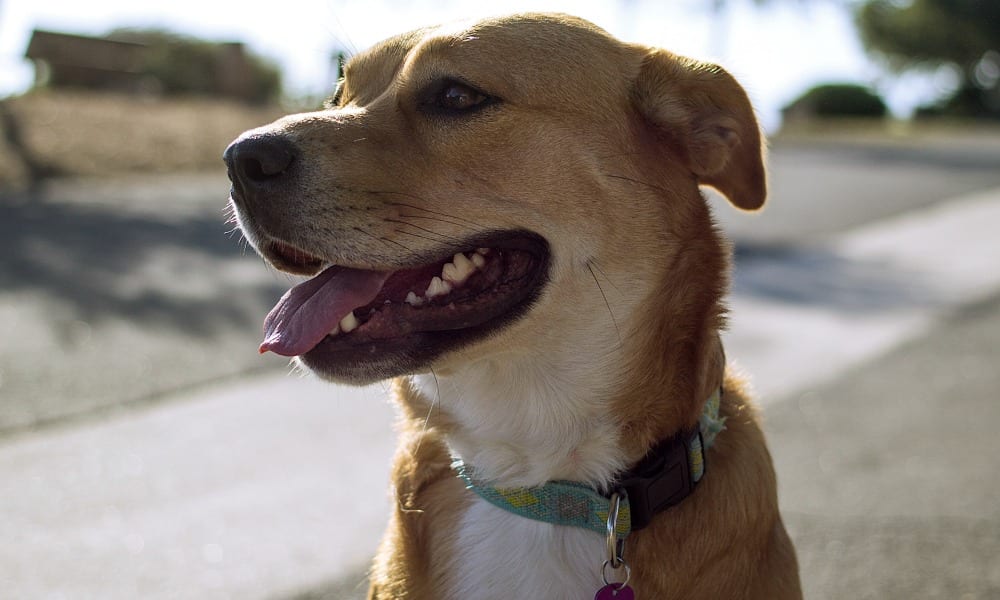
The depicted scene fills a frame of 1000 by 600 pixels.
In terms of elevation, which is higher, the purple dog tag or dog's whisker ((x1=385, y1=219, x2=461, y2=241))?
dog's whisker ((x1=385, y1=219, x2=461, y2=241))

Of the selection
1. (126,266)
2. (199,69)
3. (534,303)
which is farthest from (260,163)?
(199,69)

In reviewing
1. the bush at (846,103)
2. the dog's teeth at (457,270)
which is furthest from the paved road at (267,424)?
the bush at (846,103)

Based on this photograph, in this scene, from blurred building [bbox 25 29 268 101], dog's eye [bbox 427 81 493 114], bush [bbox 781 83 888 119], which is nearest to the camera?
dog's eye [bbox 427 81 493 114]

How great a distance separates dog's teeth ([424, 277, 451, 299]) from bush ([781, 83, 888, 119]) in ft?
131

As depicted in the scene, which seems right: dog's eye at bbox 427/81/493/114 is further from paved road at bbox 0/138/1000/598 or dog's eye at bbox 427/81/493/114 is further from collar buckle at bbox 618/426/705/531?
paved road at bbox 0/138/1000/598

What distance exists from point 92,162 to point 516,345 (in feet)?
35.9

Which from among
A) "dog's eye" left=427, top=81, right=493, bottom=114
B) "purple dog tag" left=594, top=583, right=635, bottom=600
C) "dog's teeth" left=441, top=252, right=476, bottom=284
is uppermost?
"dog's eye" left=427, top=81, right=493, bottom=114

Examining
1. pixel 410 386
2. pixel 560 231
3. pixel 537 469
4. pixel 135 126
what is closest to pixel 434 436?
pixel 410 386

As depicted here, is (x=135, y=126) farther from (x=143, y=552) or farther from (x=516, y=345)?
(x=516, y=345)

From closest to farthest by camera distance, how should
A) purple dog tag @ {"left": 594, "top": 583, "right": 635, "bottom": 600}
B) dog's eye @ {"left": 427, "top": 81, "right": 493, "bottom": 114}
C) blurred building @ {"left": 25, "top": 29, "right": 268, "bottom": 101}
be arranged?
1. purple dog tag @ {"left": 594, "top": 583, "right": 635, "bottom": 600}
2. dog's eye @ {"left": 427, "top": 81, "right": 493, "bottom": 114}
3. blurred building @ {"left": 25, "top": 29, "right": 268, "bottom": 101}

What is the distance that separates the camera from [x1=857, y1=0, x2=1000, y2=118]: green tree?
47.4 metres

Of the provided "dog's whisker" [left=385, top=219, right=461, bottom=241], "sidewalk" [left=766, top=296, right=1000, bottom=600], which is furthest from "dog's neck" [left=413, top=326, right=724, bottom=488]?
"sidewalk" [left=766, top=296, right=1000, bottom=600]

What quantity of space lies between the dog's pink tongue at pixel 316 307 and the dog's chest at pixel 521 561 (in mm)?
637

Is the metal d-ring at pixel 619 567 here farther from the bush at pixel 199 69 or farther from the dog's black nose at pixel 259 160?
the bush at pixel 199 69
